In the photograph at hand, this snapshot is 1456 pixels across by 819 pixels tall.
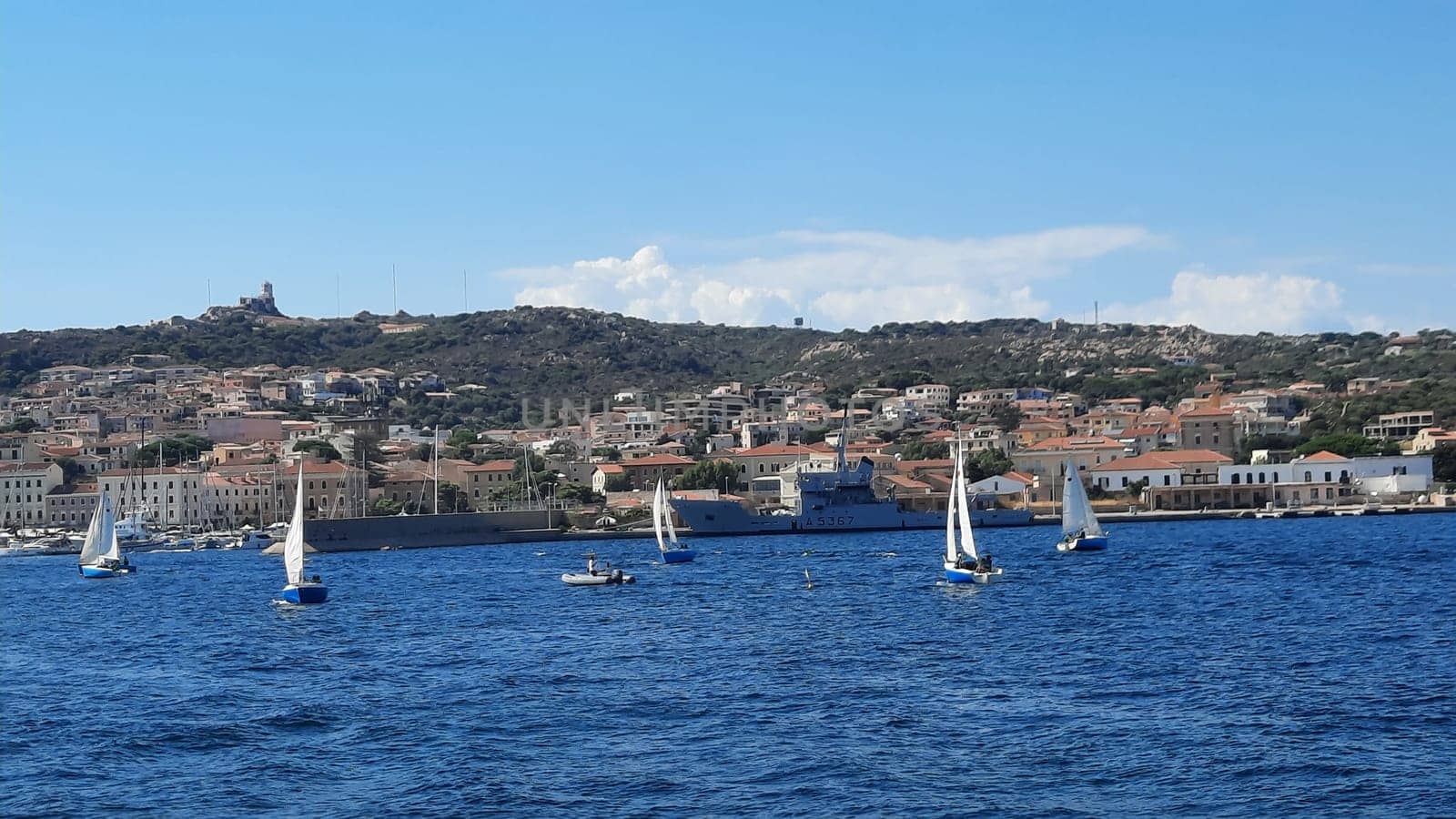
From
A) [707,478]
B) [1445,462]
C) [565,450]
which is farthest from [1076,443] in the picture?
[565,450]

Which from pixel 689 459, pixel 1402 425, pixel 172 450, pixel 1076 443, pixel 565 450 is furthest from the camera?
pixel 565 450

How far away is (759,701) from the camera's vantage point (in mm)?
27797

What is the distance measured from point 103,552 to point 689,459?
2582 inches

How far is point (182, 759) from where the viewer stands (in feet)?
78.8

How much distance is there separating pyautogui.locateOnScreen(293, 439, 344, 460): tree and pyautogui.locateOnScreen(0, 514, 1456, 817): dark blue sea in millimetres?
73636

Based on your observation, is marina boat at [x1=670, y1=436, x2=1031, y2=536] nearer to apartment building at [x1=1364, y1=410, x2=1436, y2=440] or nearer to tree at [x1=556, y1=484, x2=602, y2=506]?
tree at [x1=556, y1=484, x2=602, y2=506]

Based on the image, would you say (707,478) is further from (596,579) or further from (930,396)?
(930,396)

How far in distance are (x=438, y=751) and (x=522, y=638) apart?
14484mm

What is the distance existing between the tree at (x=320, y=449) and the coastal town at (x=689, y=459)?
0.72 feet

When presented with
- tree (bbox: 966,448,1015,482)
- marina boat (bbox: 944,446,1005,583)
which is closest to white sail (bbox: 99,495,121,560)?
marina boat (bbox: 944,446,1005,583)

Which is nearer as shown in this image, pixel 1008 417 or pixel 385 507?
pixel 385 507

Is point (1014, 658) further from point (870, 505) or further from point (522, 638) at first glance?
point (870, 505)

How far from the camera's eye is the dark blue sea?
21094 millimetres

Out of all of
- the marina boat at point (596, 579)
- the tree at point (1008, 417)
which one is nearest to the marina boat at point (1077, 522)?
the marina boat at point (596, 579)
